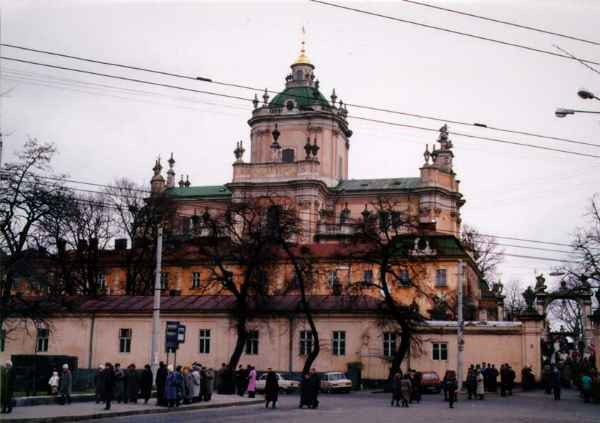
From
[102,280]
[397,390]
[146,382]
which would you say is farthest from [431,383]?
[102,280]

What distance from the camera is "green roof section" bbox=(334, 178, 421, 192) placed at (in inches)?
4058

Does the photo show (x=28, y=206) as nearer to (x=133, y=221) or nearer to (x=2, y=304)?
(x=2, y=304)

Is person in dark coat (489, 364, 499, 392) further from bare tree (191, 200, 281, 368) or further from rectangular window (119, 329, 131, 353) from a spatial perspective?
rectangular window (119, 329, 131, 353)

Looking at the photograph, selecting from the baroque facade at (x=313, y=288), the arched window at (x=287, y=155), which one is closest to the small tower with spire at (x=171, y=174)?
the baroque facade at (x=313, y=288)

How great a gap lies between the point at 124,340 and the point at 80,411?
27.9 m

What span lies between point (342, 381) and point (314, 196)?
5115 centimetres

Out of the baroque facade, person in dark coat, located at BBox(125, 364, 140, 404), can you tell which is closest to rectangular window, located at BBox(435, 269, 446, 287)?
the baroque facade

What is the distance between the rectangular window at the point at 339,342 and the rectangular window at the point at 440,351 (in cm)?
556

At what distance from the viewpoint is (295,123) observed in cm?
10500

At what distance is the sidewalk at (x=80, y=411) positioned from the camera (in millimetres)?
23884

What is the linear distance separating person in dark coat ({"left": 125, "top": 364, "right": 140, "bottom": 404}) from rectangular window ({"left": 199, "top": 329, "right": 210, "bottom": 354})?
2144cm

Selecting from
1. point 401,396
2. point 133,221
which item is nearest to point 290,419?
point 401,396

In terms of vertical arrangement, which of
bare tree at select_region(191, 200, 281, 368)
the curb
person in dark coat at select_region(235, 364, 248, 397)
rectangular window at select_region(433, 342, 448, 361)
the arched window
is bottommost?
the curb

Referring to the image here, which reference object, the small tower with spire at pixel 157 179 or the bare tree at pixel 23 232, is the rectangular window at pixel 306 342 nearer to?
the bare tree at pixel 23 232
